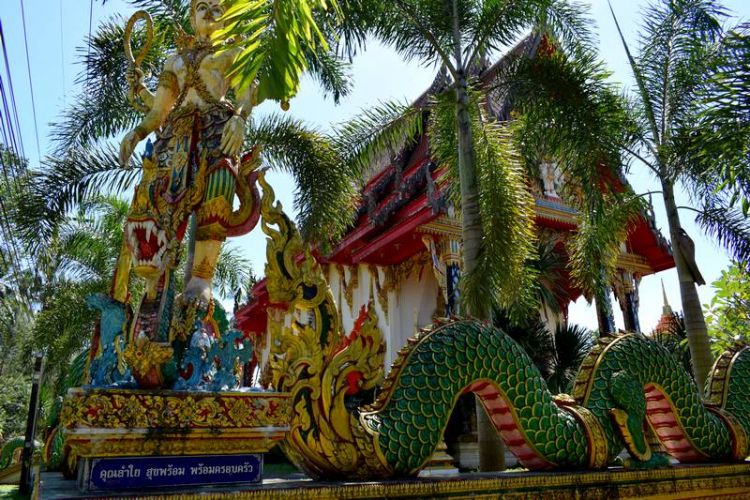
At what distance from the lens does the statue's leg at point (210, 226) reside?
3855 millimetres

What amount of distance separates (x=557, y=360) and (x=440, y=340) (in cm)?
911

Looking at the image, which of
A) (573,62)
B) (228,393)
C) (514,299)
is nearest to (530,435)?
(228,393)

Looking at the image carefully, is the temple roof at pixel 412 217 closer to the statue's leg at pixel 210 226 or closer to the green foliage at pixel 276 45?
the statue's leg at pixel 210 226

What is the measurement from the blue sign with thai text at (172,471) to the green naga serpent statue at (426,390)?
10.1 inches

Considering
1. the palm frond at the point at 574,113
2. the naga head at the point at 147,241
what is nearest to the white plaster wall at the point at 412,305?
the palm frond at the point at 574,113

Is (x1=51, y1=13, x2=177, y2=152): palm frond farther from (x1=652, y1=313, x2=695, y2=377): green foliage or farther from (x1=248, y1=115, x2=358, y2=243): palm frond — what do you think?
(x1=652, y1=313, x2=695, y2=377): green foliage

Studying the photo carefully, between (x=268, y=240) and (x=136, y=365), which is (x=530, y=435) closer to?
(x=268, y=240)

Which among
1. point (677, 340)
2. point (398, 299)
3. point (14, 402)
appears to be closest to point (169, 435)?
point (398, 299)

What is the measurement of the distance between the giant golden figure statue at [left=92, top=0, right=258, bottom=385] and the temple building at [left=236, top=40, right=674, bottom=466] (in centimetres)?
700

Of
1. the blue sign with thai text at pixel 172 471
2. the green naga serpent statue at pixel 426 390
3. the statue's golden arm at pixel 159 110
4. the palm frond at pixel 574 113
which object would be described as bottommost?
the blue sign with thai text at pixel 172 471

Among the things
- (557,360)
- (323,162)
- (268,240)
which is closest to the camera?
(268,240)

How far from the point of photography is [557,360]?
12.0m

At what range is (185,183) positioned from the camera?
12.6 ft

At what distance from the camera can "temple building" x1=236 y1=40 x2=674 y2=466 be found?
11.7 metres
